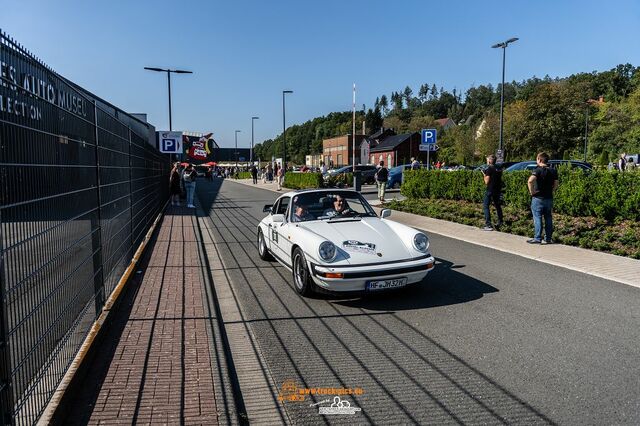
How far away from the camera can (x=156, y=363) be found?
4.05 metres

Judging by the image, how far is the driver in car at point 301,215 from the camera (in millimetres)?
7043

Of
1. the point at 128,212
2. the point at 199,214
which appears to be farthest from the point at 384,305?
the point at 199,214

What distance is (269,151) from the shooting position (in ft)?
639

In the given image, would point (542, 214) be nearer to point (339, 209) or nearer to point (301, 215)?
point (339, 209)

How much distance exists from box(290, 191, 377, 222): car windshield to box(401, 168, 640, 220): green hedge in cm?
651

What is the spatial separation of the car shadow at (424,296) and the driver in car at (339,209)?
1.34 m

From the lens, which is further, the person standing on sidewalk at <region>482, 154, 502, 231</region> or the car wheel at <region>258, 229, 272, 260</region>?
the person standing on sidewalk at <region>482, 154, 502, 231</region>

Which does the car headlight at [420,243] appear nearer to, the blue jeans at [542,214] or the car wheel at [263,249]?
the car wheel at [263,249]

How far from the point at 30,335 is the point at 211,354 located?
5.22 feet

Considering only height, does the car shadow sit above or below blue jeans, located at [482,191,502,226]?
below

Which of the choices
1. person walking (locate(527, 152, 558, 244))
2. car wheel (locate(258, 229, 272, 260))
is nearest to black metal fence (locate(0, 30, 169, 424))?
car wheel (locate(258, 229, 272, 260))

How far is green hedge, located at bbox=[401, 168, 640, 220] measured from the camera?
10570 mm

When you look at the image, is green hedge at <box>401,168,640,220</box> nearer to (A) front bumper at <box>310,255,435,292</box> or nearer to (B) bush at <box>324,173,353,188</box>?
(A) front bumper at <box>310,255,435,292</box>

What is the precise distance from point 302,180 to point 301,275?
26.1 m
